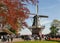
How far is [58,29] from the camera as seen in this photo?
121375 millimetres

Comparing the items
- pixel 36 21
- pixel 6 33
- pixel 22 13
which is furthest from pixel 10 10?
pixel 36 21

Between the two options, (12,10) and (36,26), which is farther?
(36,26)

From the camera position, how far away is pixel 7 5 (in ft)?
65.6

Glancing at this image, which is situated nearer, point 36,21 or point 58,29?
point 36,21

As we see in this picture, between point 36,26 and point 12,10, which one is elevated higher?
point 12,10

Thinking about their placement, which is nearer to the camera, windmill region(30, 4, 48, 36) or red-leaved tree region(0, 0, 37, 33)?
red-leaved tree region(0, 0, 37, 33)

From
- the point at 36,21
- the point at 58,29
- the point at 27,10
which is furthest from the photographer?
the point at 58,29

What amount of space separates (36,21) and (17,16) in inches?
2453

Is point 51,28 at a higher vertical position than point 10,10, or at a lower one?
lower

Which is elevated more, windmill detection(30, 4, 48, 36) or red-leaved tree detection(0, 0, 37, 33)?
red-leaved tree detection(0, 0, 37, 33)

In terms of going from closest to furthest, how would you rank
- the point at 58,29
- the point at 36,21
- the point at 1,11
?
the point at 1,11
the point at 36,21
the point at 58,29

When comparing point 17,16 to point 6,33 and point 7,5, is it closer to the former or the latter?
point 7,5

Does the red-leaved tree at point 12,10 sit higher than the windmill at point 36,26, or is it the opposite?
the red-leaved tree at point 12,10

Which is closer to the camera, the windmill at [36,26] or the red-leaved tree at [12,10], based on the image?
the red-leaved tree at [12,10]
